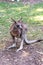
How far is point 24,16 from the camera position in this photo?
23.4 ft

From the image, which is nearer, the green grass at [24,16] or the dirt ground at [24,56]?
the dirt ground at [24,56]

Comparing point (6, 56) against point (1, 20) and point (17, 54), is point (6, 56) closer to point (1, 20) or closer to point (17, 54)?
point (17, 54)

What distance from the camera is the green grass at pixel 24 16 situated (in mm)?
5785

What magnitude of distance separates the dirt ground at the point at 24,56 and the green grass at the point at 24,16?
0.73 metres

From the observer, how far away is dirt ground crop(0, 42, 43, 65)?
13.9 ft

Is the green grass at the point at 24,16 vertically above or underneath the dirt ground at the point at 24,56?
underneath

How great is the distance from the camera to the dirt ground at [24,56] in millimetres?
4227

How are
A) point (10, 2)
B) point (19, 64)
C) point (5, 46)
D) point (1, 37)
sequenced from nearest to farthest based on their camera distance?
point (19, 64), point (5, 46), point (1, 37), point (10, 2)

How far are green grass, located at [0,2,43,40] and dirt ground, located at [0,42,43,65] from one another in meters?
0.73

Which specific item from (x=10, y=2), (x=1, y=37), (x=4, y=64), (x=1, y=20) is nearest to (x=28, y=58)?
(x=4, y=64)

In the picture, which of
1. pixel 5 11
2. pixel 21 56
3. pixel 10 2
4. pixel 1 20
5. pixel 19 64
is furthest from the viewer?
pixel 10 2

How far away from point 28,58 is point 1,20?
2.61 meters

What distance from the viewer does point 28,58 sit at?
4.37m

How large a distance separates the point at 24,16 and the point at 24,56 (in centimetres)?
284
